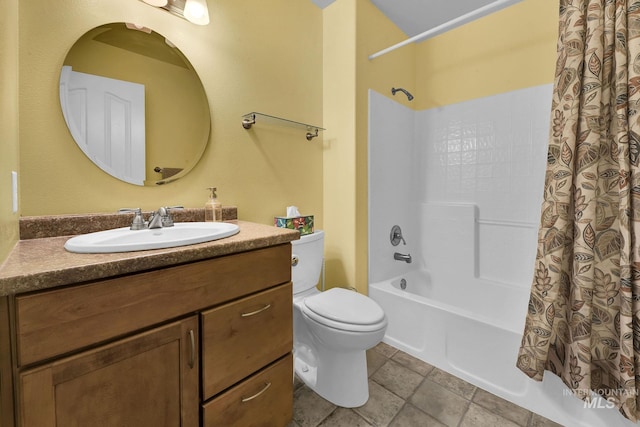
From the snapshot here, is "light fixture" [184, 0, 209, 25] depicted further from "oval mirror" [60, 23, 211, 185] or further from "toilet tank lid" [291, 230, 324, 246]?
"toilet tank lid" [291, 230, 324, 246]

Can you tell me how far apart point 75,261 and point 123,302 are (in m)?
0.14

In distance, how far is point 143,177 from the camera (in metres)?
1.21

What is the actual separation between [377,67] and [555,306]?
5.91 ft

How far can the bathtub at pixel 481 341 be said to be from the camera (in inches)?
47.0

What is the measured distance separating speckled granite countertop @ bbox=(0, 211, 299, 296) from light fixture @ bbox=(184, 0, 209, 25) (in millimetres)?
1131

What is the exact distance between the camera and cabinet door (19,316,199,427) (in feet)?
1.88

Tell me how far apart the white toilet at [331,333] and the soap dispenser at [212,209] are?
1.44 ft

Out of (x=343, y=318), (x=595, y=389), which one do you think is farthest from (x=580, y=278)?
(x=343, y=318)

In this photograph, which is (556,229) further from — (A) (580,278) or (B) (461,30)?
(B) (461,30)

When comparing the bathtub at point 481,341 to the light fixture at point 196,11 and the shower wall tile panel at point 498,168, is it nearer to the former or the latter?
the shower wall tile panel at point 498,168

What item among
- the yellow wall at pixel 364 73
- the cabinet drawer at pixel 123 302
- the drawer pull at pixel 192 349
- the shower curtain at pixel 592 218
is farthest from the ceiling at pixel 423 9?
the drawer pull at pixel 192 349

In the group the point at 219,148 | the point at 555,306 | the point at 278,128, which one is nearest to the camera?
the point at 555,306

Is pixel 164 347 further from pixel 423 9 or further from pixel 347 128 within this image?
pixel 423 9

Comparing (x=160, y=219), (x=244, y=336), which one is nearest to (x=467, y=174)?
(x=244, y=336)
